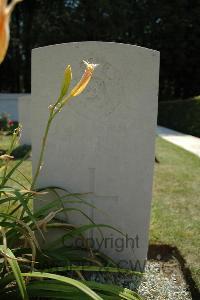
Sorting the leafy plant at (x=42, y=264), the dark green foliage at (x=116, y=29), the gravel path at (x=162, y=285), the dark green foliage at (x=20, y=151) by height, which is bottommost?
the dark green foliage at (x=20, y=151)

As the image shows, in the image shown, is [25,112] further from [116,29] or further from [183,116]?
[116,29]

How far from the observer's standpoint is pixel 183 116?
15953 mm

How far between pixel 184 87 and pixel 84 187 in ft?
86.7

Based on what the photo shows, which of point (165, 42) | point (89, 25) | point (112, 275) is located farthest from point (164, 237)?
point (165, 42)

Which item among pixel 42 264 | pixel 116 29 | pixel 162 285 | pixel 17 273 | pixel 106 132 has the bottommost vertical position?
pixel 162 285

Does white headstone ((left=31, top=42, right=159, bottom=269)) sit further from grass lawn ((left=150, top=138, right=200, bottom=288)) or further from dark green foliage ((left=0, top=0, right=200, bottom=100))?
dark green foliage ((left=0, top=0, right=200, bottom=100))

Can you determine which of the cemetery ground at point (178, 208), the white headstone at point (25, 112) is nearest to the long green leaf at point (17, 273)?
the cemetery ground at point (178, 208)

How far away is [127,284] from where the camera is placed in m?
→ 2.83

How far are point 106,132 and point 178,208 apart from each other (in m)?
2.23

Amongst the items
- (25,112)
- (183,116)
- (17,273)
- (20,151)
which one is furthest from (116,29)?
(17,273)

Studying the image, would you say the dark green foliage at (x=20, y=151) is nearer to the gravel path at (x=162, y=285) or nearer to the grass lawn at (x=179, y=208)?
the grass lawn at (x=179, y=208)

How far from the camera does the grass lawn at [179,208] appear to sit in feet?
11.7

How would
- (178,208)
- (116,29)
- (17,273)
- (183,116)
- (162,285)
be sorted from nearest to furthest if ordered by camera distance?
(17,273), (162,285), (178,208), (183,116), (116,29)

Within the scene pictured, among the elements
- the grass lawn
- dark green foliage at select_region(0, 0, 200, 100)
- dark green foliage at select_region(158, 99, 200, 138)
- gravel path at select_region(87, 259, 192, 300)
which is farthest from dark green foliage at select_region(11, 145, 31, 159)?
dark green foliage at select_region(0, 0, 200, 100)
